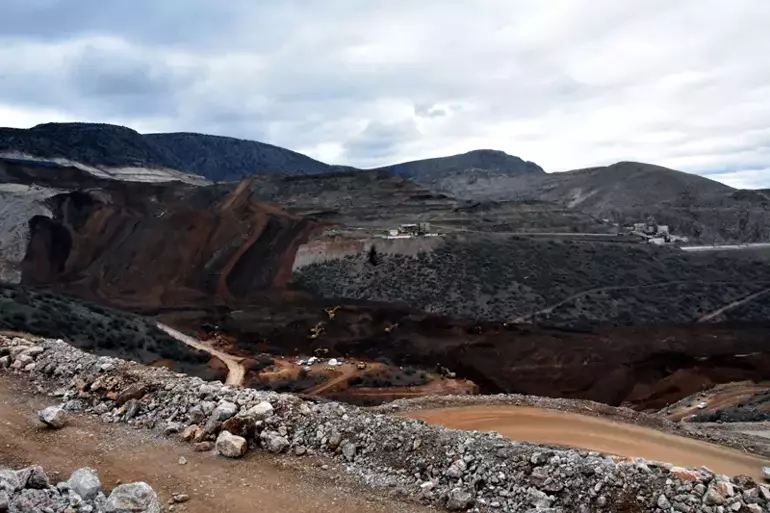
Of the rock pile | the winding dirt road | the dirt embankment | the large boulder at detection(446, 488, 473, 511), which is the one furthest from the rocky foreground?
the winding dirt road

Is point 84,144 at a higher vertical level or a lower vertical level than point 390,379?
higher

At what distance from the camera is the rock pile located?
6.56 m

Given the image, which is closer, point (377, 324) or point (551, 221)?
point (377, 324)

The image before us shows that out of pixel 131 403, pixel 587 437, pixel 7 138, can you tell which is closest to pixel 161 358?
pixel 131 403

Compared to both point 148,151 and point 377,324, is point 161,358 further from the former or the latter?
point 148,151

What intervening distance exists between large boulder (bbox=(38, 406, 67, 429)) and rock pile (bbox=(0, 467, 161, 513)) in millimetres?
2658

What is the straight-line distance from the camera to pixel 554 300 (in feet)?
140

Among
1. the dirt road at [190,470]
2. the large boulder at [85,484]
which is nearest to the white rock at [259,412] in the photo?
the dirt road at [190,470]

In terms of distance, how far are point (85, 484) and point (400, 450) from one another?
14.9 ft

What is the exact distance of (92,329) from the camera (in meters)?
24.1

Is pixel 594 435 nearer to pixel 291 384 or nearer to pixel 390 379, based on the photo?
pixel 390 379

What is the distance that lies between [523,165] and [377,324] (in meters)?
160

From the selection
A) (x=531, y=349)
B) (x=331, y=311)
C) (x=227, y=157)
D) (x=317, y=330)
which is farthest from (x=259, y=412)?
(x=227, y=157)

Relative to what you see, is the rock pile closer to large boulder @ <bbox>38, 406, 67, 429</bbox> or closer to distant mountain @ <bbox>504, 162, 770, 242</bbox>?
large boulder @ <bbox>38, 406, 67, 429</bbox>
